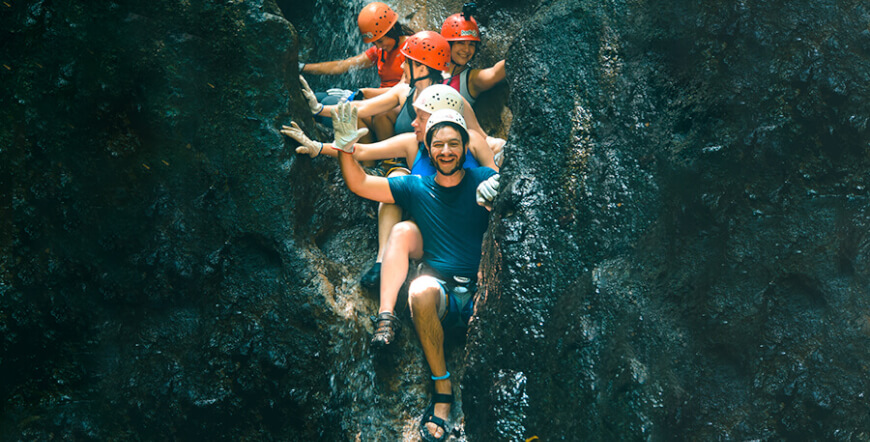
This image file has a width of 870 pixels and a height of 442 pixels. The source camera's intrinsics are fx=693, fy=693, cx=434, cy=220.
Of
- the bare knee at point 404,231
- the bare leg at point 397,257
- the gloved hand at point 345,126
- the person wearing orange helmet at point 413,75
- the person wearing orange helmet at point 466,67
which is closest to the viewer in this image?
the gloved hand at point 345,126

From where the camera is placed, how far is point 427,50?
5.23m

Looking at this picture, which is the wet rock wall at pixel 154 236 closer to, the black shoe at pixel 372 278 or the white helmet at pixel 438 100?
the black shoe at pixel 372 278

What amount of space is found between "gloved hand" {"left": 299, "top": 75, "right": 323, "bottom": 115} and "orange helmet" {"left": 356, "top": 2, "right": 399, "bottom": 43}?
1139 mm

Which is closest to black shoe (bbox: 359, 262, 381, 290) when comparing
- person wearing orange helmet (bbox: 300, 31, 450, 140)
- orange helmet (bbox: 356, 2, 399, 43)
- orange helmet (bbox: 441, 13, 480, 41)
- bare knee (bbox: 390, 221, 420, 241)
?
bare knee (bbox: 390, 221, 420, 241)

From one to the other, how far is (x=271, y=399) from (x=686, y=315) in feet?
7.76

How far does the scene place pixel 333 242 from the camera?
473cm

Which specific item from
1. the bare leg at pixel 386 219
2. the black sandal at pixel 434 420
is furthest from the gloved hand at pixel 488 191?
the black sandal at pixel 434 420

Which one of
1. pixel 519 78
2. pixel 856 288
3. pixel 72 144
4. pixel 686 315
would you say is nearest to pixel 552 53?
pixel 519 78

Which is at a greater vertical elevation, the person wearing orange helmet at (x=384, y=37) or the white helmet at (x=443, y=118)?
the person wearing orange helmet at (x=384, y=37)

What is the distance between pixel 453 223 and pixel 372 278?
0.64m

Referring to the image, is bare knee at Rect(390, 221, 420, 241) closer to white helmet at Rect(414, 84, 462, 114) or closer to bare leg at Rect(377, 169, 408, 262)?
bare leg at Rect(377, 169, 408, 262)

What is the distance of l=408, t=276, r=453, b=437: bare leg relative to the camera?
13.4 ft

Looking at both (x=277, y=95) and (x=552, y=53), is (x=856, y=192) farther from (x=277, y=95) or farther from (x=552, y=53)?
(x=277, y=95)

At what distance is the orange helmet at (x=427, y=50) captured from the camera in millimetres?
5215
